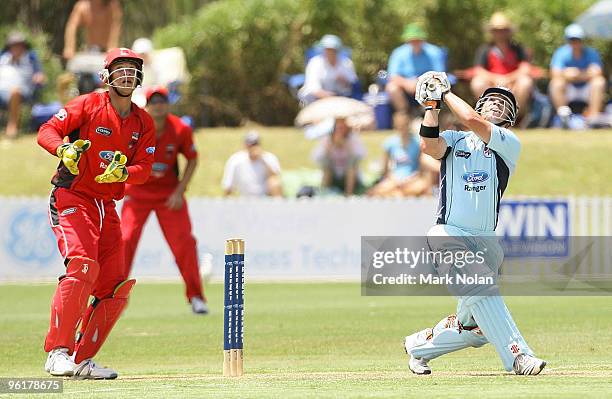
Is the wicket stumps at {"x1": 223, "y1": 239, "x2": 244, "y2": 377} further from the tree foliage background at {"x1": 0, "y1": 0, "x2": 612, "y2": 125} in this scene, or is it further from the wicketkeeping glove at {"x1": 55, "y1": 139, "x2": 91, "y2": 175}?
the tree foliage background at {"x1": 0, "y1": 0, "x2": 612, "y2": 125}

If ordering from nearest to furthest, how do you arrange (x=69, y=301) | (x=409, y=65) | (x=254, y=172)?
(x=69, y=301), (x=254, y=172), (x=409, y=65)

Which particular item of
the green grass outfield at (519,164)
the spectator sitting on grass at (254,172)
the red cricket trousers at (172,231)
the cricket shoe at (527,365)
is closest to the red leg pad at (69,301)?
the cricket shoe at (527,365)

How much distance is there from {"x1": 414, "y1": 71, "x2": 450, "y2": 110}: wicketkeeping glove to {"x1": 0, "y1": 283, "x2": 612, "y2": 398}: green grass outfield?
1.82m

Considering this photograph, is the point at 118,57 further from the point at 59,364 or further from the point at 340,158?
the point at 340,158

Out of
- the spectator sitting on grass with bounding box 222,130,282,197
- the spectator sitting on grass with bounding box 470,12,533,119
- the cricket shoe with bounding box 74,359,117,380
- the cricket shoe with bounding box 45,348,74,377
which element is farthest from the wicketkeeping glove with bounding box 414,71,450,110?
the spectator sitting on grass with bounding box 470,12,533,119

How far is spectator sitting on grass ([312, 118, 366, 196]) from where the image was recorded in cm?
2173

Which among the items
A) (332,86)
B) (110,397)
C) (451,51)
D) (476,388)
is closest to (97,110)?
(110,397)

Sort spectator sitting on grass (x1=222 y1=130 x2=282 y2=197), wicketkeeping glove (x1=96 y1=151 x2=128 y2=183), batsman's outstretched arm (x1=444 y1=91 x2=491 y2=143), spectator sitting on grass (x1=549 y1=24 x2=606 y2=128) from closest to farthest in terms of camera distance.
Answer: batsman's outstretched arm (x1=444 y1=91 x2=491 y2=143) → wicketkeeping glove (x1=96 y1=151 x2=128 y2=183) → spectator sitting on grass (x1=222 y1=130 x2=282 y2=197) → spectator sitting on grass (x1=549 y1=24 x2=606 y2=128)

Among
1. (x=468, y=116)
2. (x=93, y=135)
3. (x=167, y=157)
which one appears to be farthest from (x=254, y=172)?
(x=468, y=116)

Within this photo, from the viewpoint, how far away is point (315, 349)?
11.8 meters

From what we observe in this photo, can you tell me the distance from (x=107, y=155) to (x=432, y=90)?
97.1 inches

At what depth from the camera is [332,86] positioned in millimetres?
23609

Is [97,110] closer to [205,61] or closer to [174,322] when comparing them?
[174,322]

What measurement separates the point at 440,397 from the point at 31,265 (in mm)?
13502
